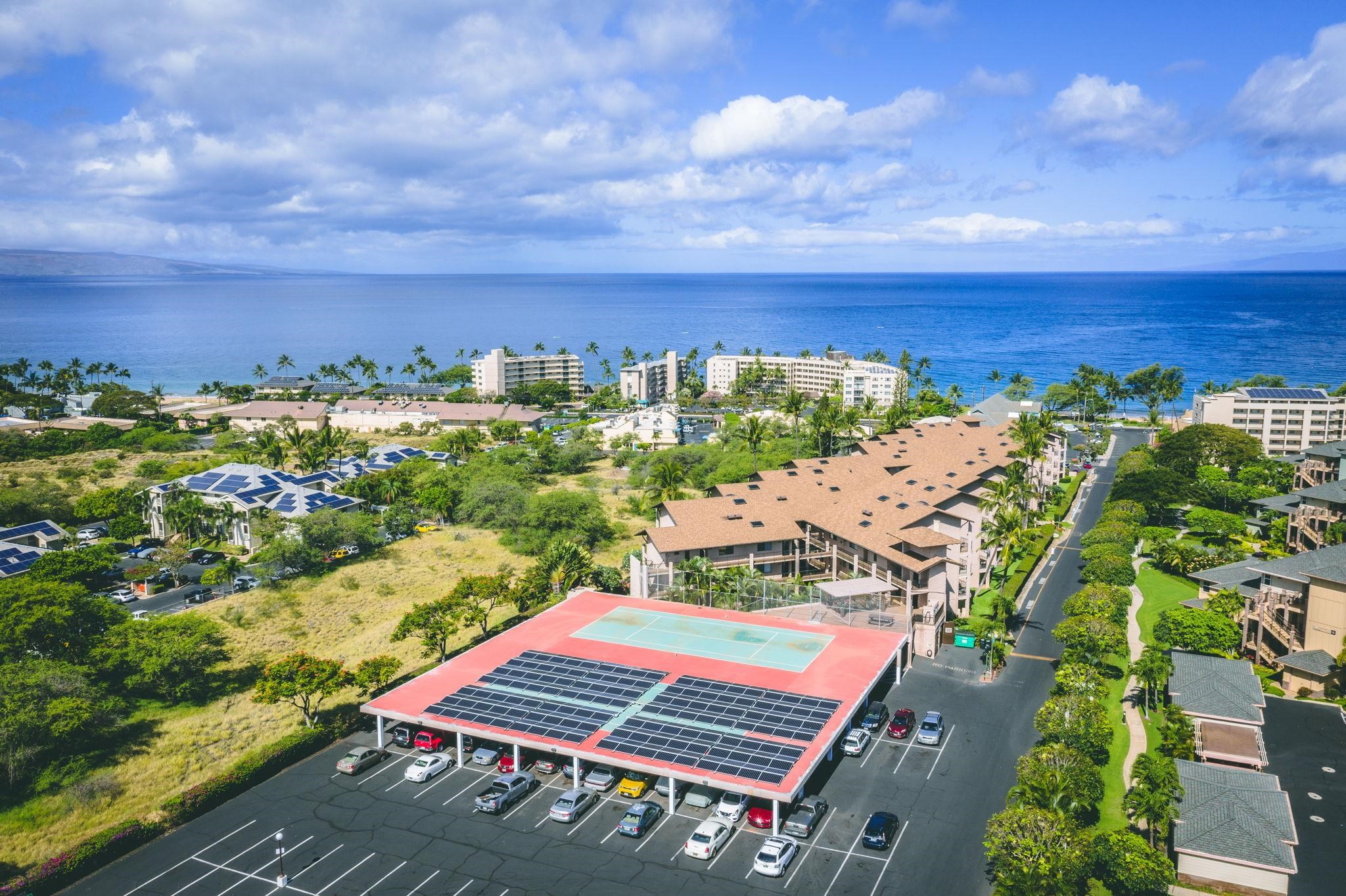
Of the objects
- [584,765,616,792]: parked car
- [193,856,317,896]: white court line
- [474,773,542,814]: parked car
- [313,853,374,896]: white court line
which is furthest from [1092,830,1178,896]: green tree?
[193,856,317,896]: white court line

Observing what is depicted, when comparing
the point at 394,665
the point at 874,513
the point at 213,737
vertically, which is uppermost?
the point at 874,513

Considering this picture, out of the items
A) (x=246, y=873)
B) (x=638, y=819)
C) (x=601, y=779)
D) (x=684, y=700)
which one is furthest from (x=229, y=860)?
(x=684, y=700)

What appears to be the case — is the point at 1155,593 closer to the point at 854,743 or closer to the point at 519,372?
the point at 854,743

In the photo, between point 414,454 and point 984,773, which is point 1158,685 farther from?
point 414,454

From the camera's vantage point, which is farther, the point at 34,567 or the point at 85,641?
the point at 34,567

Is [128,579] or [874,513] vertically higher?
[874,513]

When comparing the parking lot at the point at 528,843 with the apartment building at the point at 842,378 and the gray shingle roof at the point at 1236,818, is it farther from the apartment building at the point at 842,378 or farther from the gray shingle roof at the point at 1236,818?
the apartment building at the point at 842,378

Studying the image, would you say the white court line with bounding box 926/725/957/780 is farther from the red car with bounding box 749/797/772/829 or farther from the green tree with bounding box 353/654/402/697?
the green tree with bounding box 353/654/402/697

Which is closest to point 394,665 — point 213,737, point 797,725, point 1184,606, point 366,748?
point 366,748
